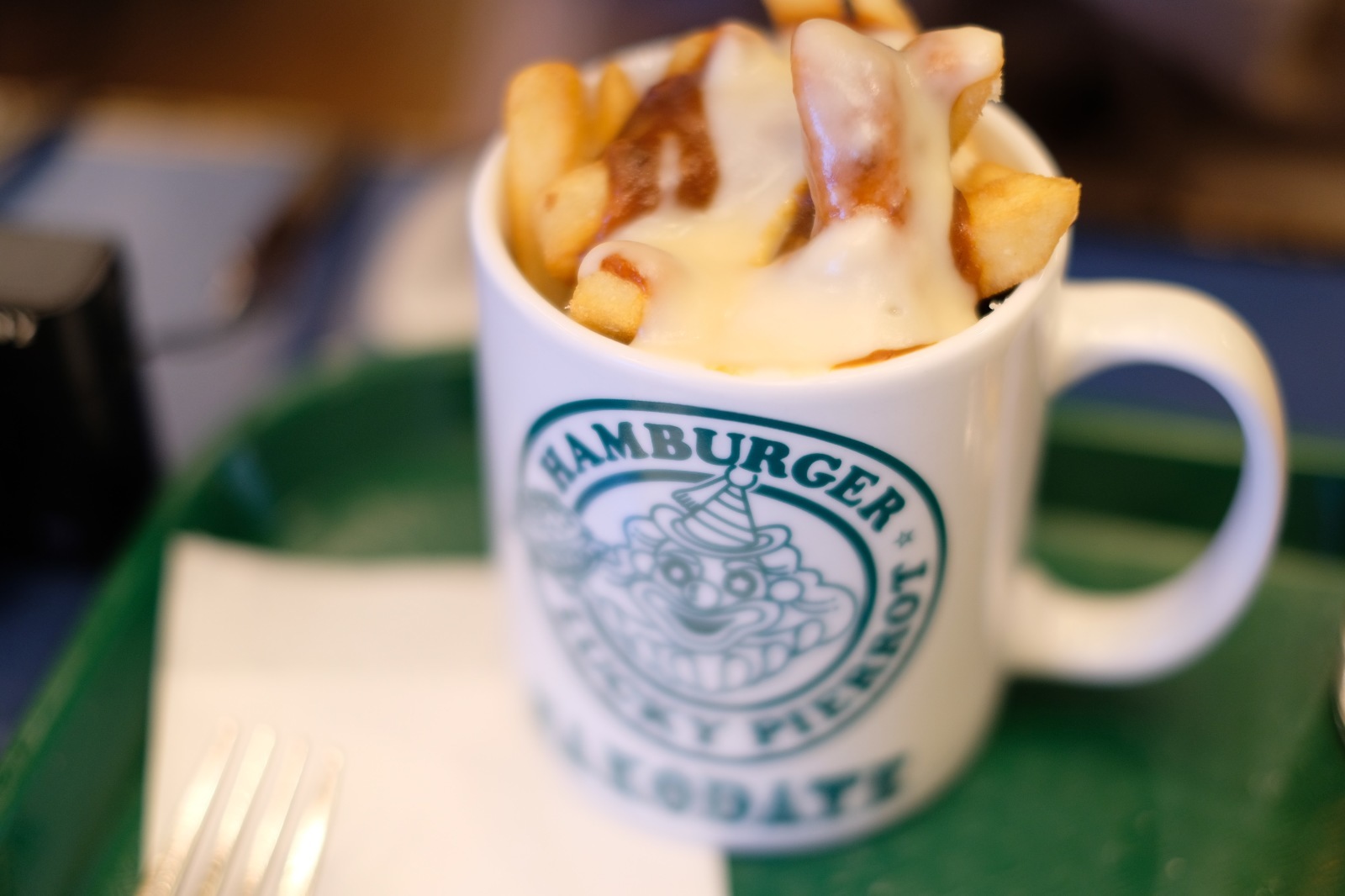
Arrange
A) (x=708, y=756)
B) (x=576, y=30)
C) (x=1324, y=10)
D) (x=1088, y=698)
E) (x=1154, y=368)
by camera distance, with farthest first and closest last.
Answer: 1. (x=576, y=30)
2. (x=1324, y=10)
3. (x=1154, y=368)
4. (x=1088, y=698)
5. (x=708, y=756)

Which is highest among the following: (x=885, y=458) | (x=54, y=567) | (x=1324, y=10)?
(x=885, y=458)

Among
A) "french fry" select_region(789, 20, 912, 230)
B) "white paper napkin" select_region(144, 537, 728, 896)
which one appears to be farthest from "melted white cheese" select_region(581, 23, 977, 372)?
"white paper napkin" select_region(144, 537, 728, 896)

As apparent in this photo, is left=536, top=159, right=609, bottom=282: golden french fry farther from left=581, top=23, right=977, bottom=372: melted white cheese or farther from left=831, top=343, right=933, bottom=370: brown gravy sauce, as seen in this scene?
left=831, top=343, right=933, bottom=370: brown gravy sauce

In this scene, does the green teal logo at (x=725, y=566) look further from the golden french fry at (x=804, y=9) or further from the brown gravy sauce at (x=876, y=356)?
the golden french fry at (x=804, y=9)

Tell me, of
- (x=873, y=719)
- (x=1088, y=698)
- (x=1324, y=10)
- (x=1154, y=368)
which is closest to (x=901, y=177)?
(x=873, y=719)

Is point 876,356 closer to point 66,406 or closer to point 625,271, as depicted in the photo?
point 625,271

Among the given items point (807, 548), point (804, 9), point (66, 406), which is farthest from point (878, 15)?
point (66, 406)

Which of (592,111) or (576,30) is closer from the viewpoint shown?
(592,111)

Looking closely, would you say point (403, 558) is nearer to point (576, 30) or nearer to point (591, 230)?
point (591, 230)
